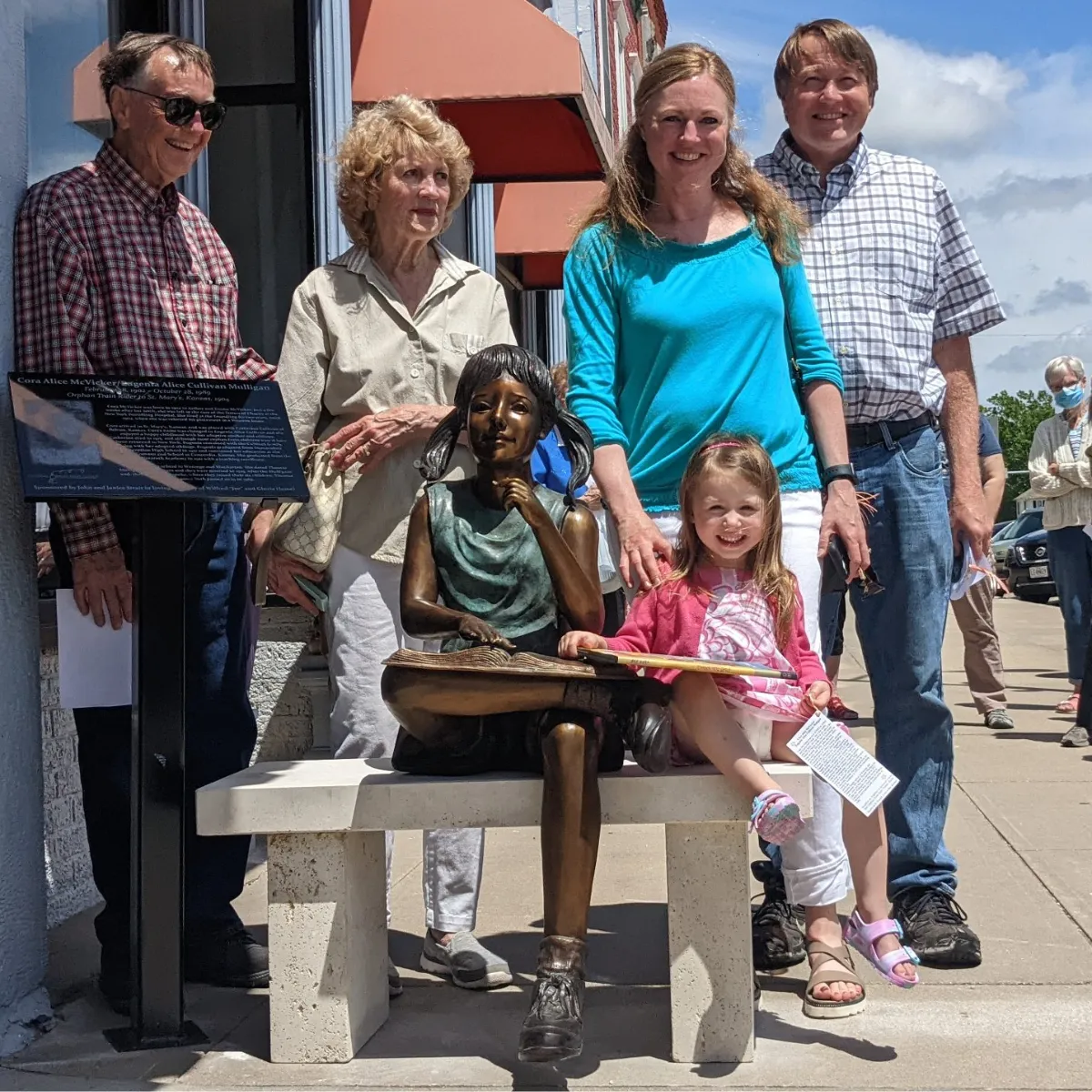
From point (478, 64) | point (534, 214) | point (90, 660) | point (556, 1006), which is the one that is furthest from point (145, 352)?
point (534, 214)

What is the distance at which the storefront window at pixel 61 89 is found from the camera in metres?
4.82

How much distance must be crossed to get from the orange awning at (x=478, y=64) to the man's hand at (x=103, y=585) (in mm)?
4451

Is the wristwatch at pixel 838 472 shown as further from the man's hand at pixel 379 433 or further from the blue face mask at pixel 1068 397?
the blue face mask at pixel 1068 397

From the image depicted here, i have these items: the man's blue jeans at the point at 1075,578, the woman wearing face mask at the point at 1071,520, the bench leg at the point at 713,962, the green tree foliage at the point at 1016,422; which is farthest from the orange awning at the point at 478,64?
the green tree foliage at the point at 1016,422

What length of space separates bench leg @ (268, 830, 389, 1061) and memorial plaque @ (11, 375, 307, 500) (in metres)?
0.81

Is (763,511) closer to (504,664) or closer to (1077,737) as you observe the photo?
(504,664)

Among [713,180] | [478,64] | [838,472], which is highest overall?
[478,64]

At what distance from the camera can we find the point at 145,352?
12.5 ft

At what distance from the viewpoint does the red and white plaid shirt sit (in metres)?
3.68

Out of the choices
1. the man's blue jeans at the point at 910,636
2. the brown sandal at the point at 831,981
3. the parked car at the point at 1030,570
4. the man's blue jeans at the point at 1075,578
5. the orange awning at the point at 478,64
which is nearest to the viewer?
the brown sandal at the point at 831,981

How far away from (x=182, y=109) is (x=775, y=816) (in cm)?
225

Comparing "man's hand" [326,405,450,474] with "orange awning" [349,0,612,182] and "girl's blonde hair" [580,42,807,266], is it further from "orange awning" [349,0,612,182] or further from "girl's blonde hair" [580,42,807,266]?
"orange awning" [349,0,612,182]

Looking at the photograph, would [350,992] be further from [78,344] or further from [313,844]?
[78,344]

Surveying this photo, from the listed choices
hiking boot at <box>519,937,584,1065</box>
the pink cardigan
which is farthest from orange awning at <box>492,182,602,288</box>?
hiking boot at <box>519,937,584,1065</box>
